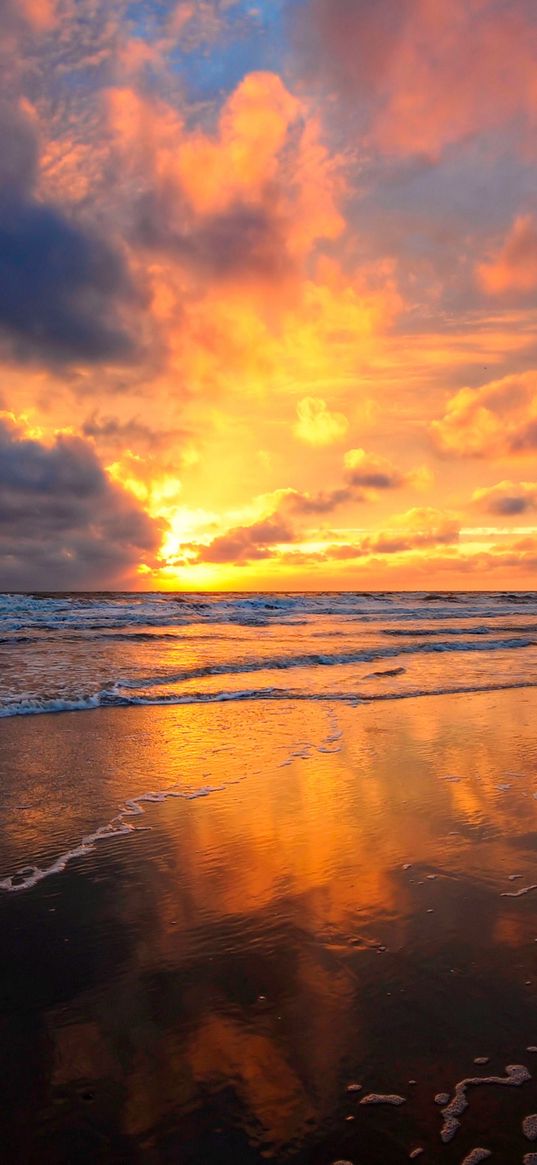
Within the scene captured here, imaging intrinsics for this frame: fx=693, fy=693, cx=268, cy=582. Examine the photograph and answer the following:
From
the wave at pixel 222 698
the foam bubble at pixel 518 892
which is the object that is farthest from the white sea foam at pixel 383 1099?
the wave at pixel 222 698

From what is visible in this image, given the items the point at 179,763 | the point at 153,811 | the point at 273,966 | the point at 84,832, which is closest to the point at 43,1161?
the point at 273,966

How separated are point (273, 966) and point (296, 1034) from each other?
60 centimetres

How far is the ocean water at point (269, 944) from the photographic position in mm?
2574

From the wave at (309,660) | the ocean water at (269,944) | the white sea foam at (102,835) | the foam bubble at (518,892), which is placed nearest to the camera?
the ocean water at (269,944)

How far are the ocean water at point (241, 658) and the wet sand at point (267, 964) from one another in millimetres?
5980

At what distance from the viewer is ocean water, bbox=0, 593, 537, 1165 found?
2.57m

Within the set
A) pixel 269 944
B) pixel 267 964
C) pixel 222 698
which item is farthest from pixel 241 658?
pixel 267 964

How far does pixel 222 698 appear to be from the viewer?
1331cm

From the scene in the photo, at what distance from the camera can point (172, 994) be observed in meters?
3.39

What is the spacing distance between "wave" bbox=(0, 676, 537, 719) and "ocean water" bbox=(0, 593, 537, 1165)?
168 centimetres

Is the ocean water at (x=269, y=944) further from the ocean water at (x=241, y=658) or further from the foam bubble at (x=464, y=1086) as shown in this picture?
the ocean water at (x=241, y=658)

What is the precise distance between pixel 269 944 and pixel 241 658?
16.1 metres

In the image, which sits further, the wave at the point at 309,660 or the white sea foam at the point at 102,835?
the wave at the point at 309,660

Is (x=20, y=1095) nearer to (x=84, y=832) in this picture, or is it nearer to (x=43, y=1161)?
(x=43, y=1161)
